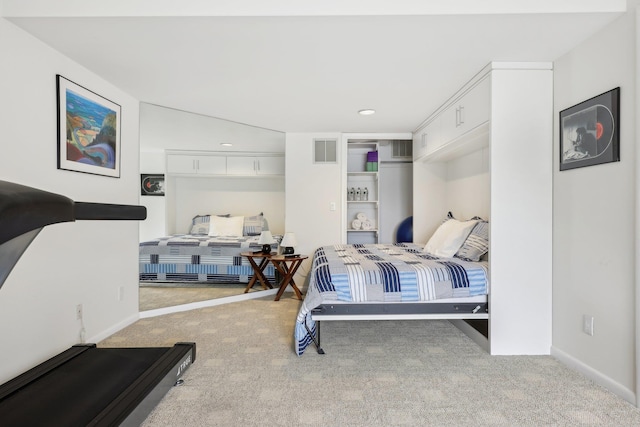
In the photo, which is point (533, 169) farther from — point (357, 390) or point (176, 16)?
point (176, 16)

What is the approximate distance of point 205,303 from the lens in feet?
13.5

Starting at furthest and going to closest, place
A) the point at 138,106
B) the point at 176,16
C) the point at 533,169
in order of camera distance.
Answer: the point at 138,106 → the point at 533,169 → the point at 176,16

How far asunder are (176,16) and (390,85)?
1.81 m

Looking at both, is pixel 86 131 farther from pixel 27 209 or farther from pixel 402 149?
pixel 402 149

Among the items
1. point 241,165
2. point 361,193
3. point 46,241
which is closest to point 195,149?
point 241,165

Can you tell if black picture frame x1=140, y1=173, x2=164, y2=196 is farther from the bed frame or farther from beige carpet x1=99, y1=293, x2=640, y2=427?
the bed frame

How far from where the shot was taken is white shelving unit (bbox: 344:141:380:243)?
547cm

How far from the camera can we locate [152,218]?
3.81 meters

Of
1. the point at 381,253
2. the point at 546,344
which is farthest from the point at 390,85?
the point at 546,344

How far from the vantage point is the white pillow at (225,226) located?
4.16 metres

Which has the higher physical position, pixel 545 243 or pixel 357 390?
pixel 545 243

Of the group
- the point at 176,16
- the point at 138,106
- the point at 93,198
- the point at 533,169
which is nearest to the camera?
the point at 176,16

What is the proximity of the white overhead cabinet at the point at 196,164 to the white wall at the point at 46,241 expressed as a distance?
798 millimetres

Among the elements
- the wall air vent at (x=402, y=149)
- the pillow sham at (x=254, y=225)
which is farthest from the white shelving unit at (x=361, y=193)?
the pillow sham at (x=254, y=225)
